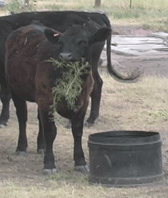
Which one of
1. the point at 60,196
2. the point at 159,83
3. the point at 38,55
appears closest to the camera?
the point at 60,196

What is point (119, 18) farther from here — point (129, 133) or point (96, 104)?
point (129, 133)

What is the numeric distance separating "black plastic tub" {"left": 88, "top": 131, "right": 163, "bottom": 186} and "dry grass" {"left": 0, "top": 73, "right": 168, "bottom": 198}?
12 centimetres

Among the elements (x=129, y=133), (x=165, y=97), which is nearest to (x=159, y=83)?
(x=165, y=97)

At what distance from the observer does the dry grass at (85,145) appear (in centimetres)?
612

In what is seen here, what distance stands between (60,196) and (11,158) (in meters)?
2.25

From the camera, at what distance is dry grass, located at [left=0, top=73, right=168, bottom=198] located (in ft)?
20.1

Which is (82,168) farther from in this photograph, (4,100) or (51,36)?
(4,100)

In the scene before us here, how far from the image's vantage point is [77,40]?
6734mm

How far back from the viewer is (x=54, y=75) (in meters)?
6.95

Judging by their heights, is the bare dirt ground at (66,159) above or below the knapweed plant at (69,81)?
below

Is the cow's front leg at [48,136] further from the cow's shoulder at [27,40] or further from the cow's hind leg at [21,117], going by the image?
the cow's hind leg at [21,117]

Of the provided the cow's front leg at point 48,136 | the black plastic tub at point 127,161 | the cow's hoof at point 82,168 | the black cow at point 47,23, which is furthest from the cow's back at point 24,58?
the black cow at point 47,23

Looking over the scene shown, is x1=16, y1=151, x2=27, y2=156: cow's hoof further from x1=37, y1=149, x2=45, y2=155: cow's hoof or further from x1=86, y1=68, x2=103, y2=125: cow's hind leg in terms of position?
x1=86, y1=68, x2=103, y2=125: cow's hind leg

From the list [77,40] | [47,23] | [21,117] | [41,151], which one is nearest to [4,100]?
[47,23]
